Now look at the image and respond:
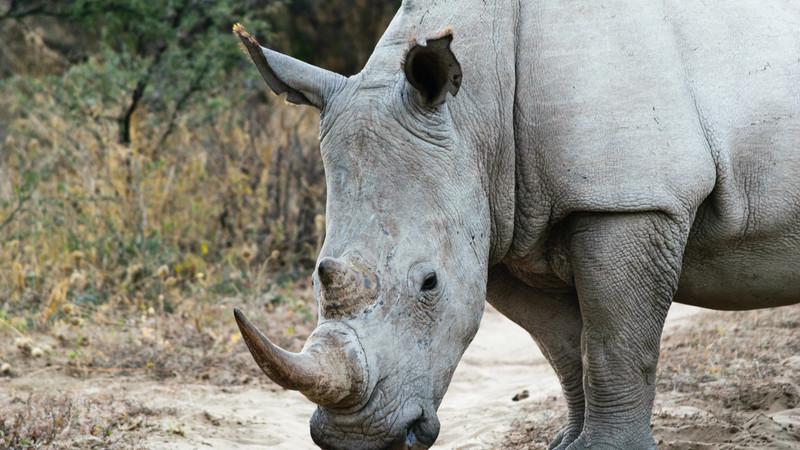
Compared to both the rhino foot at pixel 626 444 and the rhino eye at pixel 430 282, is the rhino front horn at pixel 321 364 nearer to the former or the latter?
the rhino eye at pixel 430 282

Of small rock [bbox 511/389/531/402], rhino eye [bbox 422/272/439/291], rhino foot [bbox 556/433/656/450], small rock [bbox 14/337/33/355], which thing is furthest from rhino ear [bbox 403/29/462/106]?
small rock [bbox 14/337/33/355]

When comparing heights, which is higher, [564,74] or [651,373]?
[564,74]

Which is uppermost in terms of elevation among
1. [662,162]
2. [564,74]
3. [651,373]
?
[564,74]

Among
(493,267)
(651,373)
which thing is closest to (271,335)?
(493,267)

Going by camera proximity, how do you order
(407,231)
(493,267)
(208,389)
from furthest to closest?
1. (208,389)
2. (493,267)
3. (407,231)

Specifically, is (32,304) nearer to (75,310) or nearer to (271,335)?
(75,310)

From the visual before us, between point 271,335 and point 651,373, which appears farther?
point 271,335

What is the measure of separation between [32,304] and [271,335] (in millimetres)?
1555

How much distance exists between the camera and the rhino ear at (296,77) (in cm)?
420

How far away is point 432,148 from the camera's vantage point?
4.03 metres

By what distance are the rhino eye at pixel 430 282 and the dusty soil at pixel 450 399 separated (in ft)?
5.66

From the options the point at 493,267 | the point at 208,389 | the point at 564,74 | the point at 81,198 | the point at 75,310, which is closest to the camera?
the point at 564,74

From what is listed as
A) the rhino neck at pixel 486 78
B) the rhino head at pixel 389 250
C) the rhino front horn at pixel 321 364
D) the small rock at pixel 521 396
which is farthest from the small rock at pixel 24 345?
the rhino front horn at pixel 321 364

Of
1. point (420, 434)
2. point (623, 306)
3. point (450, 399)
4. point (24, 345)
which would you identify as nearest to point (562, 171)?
point (623, 306)
